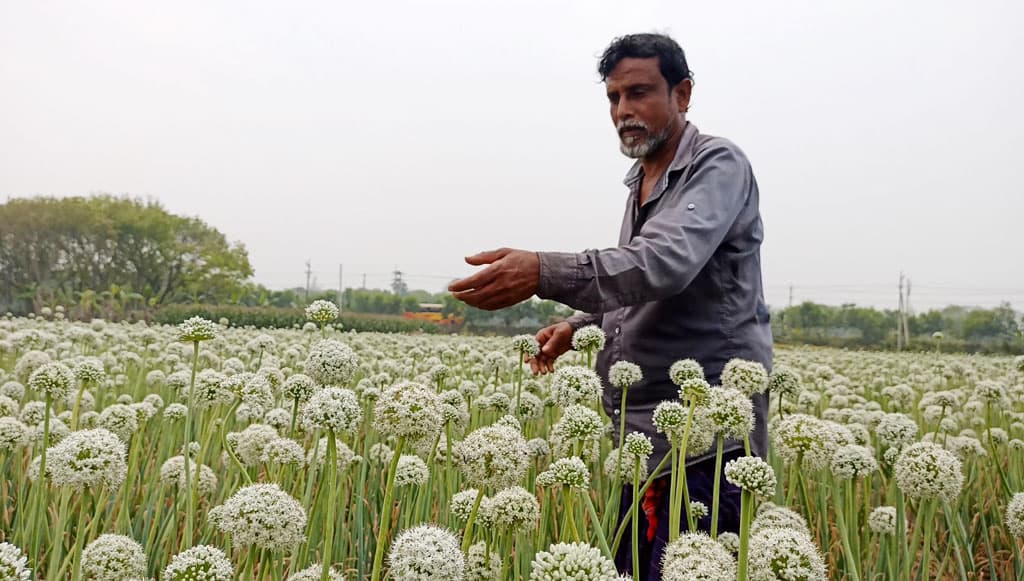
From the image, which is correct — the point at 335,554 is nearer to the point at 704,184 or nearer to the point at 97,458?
the point at 97,458

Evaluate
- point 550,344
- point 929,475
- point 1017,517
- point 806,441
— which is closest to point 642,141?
point 550,344

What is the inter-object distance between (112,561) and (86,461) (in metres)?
0.36

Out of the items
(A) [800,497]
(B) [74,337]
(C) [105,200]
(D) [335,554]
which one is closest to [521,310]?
(B) [74,337]

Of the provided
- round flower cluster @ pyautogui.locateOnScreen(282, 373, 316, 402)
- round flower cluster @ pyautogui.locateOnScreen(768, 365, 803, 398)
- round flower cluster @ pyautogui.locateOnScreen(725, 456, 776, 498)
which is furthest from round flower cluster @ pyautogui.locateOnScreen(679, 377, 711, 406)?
round flower cluster @ pyautogui.locateOnScreen(282, 373, 316, 402)

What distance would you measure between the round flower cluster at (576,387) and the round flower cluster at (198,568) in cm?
137

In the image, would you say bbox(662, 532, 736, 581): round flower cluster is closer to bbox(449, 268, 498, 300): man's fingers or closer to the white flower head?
the white flower head

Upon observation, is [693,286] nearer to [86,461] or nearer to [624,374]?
[624,374]

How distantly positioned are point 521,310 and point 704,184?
18.0m

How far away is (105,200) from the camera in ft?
160

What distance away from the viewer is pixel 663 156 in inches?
154

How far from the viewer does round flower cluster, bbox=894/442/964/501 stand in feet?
7.27

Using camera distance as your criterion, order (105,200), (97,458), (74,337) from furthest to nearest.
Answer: (105,200) < (74,337) < (97,458)

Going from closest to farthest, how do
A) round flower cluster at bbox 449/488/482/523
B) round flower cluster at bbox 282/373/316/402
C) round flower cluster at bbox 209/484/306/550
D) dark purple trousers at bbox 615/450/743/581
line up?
1. round flower cluster at bbox 209/484/306/550
2. round flower cluster at bbox 449/488/482/523
3. round flower cluster at bbox 282/373/316/402
4. dark purple trousers at bbox 615/450/743/581

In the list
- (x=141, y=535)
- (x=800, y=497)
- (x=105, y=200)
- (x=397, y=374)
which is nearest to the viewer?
(x=141, y=535)
